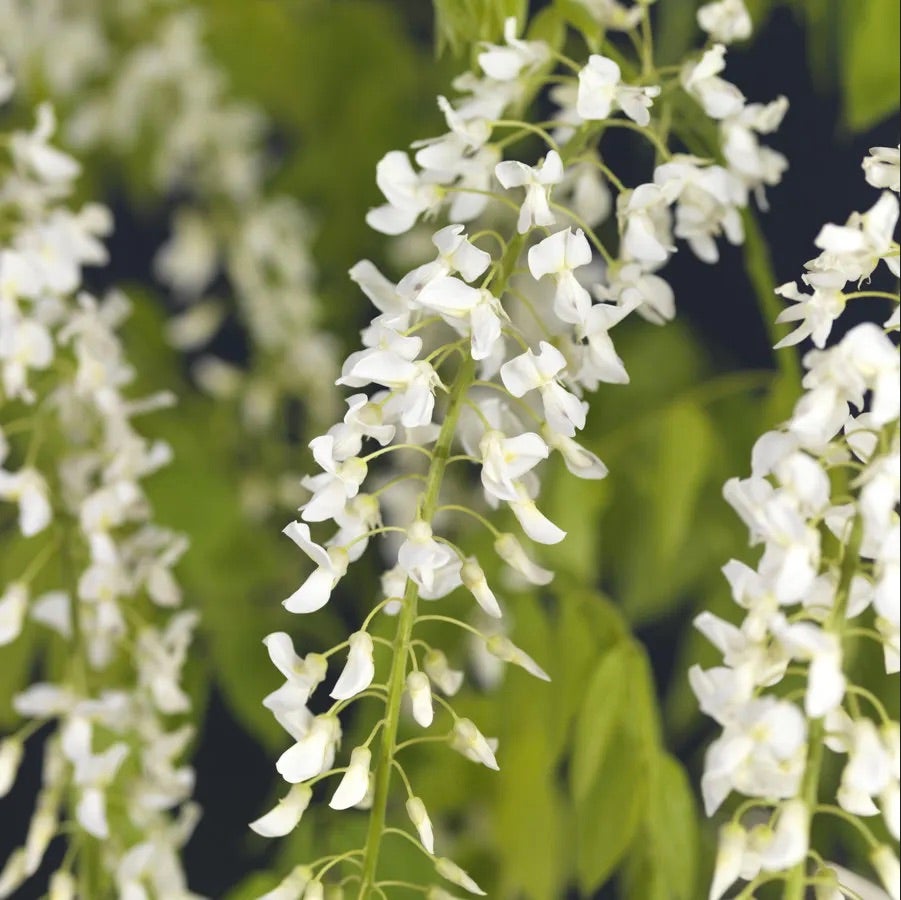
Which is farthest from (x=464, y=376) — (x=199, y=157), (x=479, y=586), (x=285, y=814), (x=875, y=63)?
(x=199, y=157)

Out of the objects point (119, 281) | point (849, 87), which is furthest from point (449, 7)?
point (119, 281)

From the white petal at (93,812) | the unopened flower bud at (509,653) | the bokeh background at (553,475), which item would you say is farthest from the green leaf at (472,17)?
the white petal at (93,812)

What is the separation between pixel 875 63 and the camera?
0.63 metres

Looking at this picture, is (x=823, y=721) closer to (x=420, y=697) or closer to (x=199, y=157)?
(x=420, y=697)

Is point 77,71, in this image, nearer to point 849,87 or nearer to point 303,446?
point 303,446

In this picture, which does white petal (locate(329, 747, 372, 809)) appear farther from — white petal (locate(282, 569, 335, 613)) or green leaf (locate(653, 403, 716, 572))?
green leaf (locate(653, 403, 716, 572))

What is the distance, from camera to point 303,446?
1.06 m

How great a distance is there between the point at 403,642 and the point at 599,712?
181 millimetres

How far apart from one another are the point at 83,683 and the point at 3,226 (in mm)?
264

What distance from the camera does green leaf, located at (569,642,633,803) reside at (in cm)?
61

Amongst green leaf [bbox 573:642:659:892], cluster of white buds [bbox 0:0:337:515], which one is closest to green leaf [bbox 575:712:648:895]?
green leaf [bbox 573:642:659:892]

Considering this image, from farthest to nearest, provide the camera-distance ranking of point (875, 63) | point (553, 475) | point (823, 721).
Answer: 1. point (553, 475)
2. point (875, 63)
3. point (823, 721)

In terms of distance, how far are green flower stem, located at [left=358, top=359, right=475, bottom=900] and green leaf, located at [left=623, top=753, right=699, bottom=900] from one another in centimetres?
16

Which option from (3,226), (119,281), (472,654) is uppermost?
(119,281)
